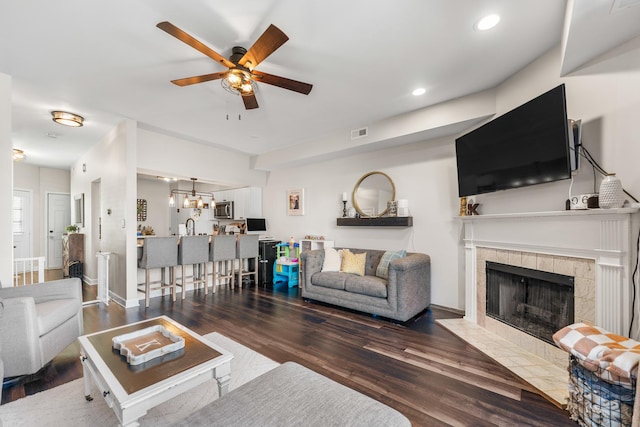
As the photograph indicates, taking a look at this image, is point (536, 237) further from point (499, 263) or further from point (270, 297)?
point (270, 297)

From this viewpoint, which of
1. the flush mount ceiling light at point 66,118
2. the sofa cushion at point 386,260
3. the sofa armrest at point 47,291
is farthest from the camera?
the sofa cushion at point 386,260

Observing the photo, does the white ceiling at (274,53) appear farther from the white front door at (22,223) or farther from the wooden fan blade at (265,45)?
the white front door at (22,223)

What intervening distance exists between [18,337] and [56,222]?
6.82 meters

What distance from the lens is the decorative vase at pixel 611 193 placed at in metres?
1.83

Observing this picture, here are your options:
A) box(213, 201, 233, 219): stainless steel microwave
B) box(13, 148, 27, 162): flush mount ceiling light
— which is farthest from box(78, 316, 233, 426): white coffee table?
box(13, 148, 27, 162): flush mount ceiling light

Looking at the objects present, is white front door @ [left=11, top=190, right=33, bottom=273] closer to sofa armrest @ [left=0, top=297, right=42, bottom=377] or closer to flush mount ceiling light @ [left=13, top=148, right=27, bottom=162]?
flush mount ceiling light @ [left=13, top=148, right=27, bottom=162]

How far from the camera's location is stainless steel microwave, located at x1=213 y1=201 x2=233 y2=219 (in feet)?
22.2

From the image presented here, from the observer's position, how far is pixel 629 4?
1.59 meters

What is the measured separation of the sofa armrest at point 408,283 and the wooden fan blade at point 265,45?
2.55m

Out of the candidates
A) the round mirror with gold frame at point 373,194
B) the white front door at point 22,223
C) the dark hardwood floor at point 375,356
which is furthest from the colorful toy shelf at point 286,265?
the white front door at point 22,223

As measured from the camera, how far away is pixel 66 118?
374 cm

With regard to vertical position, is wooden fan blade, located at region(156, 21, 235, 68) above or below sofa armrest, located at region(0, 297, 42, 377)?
above

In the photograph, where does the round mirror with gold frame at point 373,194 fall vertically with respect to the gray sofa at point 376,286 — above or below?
above

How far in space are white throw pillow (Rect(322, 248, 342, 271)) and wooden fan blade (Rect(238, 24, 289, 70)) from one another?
2.86 meters
